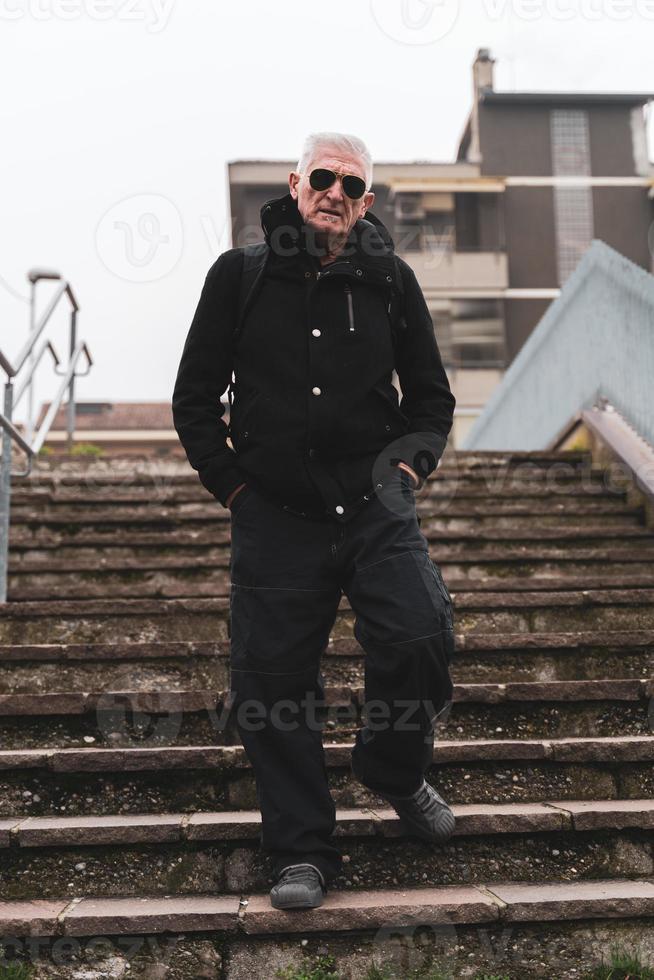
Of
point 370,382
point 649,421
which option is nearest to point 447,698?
point 370,382

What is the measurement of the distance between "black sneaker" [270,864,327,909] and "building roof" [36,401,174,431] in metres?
31.5

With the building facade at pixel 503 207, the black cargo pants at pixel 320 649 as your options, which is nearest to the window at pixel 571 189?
the building facade at pixel 503 207

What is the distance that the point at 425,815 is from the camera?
2.27m

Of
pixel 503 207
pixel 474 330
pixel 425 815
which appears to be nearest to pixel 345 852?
pixel 425 815

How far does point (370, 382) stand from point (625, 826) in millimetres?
1227

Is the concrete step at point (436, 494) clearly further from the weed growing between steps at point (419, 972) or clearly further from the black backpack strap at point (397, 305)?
the weed growing between steps at point (419, 972)

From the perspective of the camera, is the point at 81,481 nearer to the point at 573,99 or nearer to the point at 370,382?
the point at 370,382

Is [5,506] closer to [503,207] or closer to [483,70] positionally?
[503,207]

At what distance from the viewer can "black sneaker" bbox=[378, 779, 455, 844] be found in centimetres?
225

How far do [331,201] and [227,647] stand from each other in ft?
4.78

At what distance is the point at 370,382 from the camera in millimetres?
2287

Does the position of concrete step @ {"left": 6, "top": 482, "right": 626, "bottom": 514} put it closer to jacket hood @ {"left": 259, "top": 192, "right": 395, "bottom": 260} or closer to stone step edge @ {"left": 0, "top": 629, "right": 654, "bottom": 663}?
stone step edge @ {"left": 0, "top": 629, "right": 654, "bottom": 663}

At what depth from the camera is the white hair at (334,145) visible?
7.48 ft

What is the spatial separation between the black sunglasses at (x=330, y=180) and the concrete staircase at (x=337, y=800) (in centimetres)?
140
